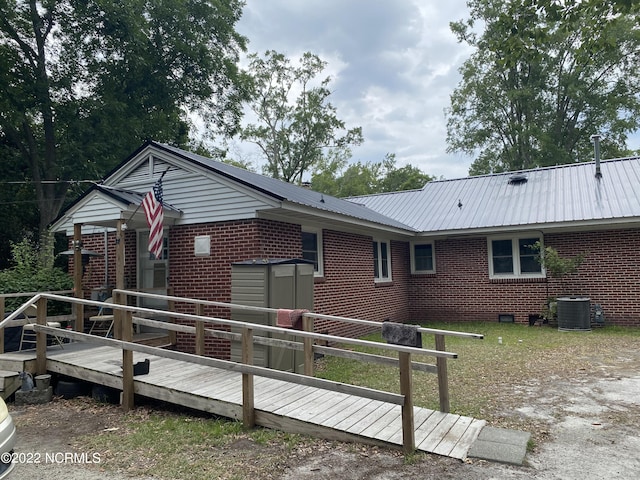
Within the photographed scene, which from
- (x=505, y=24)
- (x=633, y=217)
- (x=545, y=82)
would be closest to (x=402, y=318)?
(x=633, y=217)

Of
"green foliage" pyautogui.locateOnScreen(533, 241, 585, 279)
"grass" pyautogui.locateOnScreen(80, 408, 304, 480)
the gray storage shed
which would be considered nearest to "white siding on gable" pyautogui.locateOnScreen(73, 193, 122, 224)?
the gray storage shed

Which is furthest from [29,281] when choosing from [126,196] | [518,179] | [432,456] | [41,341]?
[518,179]

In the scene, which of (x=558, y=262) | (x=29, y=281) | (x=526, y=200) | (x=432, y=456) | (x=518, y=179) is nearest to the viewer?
(x=432, y=456)

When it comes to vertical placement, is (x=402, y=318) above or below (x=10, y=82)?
below

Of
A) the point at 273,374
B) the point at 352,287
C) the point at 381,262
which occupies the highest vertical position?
the point at 381,262

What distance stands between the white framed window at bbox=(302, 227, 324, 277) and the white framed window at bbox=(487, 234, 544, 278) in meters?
6.53

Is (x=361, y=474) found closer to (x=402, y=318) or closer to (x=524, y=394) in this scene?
(x=524, y=394)

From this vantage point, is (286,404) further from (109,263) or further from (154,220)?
(109,263)

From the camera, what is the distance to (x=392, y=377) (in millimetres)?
6906

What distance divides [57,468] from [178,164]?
5.94 meters

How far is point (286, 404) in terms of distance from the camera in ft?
16.0

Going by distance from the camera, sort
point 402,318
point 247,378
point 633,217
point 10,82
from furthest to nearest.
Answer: point 10,82 < point 402,318 < point 633,217 < point 247,378

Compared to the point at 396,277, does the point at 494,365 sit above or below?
below

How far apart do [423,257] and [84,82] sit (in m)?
16.9
